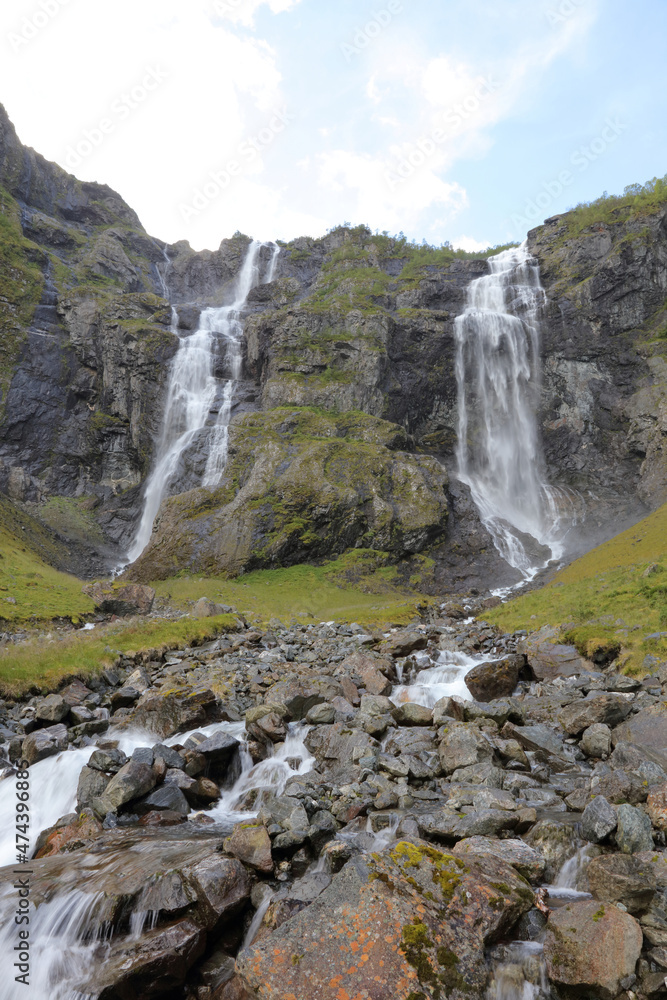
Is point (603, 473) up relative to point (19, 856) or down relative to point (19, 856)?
up

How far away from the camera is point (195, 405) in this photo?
175 feet

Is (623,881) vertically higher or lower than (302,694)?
higher

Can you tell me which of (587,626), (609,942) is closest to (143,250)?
(587,626)

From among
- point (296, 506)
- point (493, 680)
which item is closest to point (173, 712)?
point (493, 680)

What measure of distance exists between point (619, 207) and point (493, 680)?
2916 inches

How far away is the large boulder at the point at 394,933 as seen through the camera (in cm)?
387

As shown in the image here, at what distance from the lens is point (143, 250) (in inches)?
3620

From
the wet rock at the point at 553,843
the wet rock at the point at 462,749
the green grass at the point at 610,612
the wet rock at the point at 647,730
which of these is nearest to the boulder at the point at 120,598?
the green grass at the point at 610,612

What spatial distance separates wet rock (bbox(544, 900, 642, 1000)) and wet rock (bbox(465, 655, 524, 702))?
26.8 feet

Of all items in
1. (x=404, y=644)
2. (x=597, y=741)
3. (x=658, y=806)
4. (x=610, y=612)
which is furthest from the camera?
(x=404, y=644)

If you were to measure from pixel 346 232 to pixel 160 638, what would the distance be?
9112cm

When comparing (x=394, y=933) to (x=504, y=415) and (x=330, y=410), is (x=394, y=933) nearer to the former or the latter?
(x=330, y=410)

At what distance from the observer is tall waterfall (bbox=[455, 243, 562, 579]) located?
159 ft

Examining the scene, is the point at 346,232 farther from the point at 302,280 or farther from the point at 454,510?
the point at 454,510
